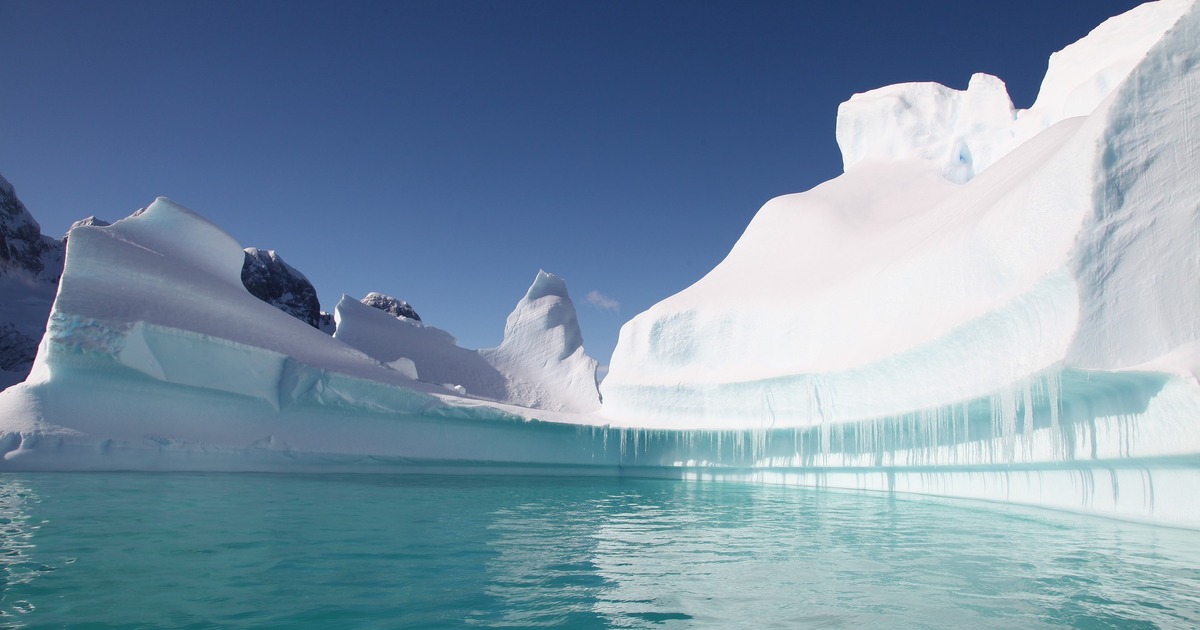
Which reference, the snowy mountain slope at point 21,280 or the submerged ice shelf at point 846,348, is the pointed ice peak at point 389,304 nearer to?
the submerged ice shelf at point 846,348

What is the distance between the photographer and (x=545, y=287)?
70.8 ft

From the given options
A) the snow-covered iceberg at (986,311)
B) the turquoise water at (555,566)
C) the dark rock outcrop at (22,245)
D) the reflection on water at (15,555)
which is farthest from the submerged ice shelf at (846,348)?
the dark rock outcrop at (22,245)

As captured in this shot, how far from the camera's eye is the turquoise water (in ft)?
10.8

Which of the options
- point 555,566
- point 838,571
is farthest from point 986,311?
point 555,566

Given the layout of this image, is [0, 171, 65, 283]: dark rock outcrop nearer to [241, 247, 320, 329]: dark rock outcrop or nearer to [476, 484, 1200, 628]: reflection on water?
[241, 247, 320, 329]: dark rock outcrop

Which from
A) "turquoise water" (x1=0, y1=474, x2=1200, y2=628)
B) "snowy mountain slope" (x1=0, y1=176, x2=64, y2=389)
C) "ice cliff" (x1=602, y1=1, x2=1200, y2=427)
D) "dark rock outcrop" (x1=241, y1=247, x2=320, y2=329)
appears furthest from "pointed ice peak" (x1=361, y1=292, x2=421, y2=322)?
"turquoise water" (x1=0, y1=474, x2=1200, y2=628)

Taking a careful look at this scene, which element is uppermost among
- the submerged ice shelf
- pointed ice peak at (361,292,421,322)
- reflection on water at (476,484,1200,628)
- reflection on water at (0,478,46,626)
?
pointed ice peak at (361,292,421,322)

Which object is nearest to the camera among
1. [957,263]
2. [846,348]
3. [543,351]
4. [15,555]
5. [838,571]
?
[15,555]

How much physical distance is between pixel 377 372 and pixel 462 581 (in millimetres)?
10821

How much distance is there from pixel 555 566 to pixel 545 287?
17.3 metres

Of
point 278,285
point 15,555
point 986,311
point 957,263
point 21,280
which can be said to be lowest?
point 15,555

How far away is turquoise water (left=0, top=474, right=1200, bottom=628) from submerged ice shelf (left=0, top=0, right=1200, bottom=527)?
146 centimetres

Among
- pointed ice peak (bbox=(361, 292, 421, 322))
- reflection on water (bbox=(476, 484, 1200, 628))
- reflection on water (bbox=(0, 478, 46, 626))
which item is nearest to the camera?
reflection on water (bbox=(0, 478, 46, 626))

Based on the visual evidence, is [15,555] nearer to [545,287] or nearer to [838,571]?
[838,571]
